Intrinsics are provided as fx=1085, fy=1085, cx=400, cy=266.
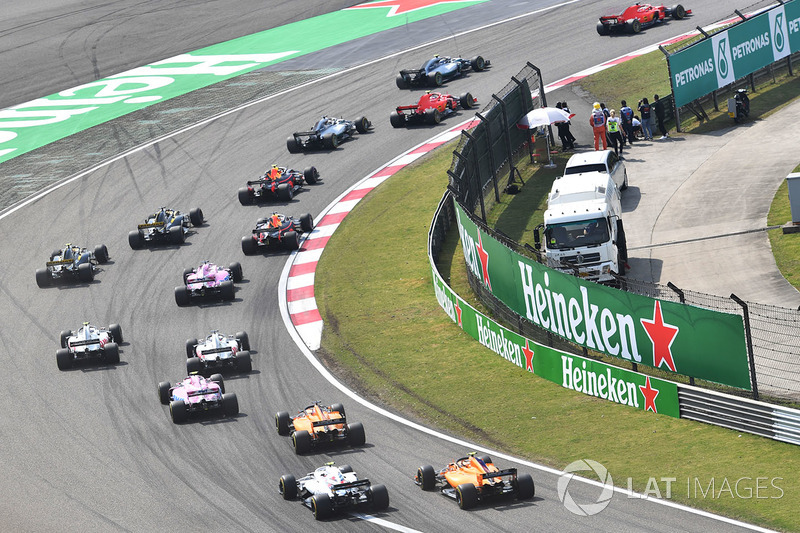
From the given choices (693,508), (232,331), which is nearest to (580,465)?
(693,508)

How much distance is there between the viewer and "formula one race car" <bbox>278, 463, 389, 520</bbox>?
61.6ft

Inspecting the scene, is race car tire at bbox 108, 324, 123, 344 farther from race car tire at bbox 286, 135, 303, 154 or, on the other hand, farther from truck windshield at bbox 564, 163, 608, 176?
race car tire at bbox 286, 135, 303, 154

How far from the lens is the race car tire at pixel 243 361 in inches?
1038

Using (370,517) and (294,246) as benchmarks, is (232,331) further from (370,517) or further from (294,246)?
(370,517)

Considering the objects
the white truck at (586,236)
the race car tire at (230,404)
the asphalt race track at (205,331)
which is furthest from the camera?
the white truck at (586,236)

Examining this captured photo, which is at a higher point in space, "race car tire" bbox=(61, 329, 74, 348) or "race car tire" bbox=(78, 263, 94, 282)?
"race car tire" bbox=(78, 263, 94, 282)

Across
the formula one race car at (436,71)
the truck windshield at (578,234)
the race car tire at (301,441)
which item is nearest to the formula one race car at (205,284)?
the truck windshield at (578,234)

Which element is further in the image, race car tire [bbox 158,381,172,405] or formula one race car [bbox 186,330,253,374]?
formula one race car [bbox 186,330,253,374]

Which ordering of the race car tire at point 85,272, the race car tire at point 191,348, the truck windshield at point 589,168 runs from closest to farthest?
the race car tire at point 191,348 → the truck windshield at point 589,168 → the race car tire at point 85,272

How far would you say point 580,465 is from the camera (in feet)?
65.9

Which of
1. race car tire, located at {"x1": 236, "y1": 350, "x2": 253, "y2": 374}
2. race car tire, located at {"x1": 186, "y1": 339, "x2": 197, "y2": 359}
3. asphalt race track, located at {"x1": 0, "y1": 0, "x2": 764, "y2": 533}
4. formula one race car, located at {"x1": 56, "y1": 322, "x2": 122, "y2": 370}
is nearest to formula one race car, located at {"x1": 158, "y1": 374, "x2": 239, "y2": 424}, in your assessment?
asphalt race track, located at {"x1": 0, "y1": 0, "x2": 764, "y2": 533}

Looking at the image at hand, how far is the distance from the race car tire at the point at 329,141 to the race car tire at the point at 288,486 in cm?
2401

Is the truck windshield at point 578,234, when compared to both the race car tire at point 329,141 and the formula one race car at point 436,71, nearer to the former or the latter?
the race car tire at point 329,141

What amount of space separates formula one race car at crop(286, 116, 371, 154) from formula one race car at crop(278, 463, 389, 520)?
24087 mm
